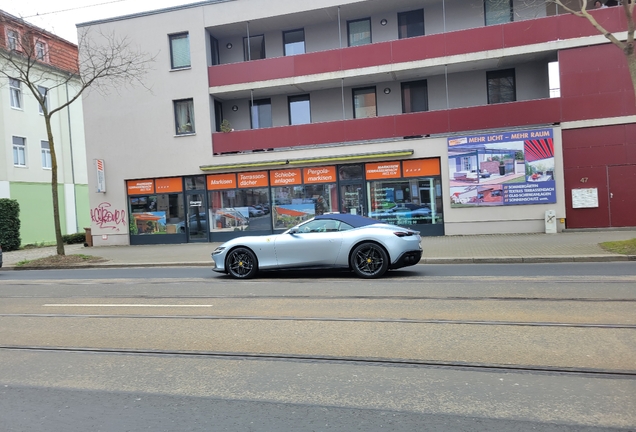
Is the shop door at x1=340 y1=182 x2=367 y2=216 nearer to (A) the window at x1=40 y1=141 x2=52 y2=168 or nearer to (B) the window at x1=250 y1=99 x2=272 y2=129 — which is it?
(B) the window at x1=250 y1=99 x2=272 y2=129

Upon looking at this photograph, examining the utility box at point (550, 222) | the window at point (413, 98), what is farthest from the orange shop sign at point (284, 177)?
the utility box at point (550, 222)

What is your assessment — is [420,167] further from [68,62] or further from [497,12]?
[68,62]

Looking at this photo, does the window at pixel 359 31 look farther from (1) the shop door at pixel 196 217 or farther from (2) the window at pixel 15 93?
(2) the window at pixel 15 93

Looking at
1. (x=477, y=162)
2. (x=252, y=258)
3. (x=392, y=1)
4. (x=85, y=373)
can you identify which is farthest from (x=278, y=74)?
(x=85, y=373)

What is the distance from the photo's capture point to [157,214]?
23172 mm

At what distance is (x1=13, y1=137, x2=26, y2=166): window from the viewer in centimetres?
2941

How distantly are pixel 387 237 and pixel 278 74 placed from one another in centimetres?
1305

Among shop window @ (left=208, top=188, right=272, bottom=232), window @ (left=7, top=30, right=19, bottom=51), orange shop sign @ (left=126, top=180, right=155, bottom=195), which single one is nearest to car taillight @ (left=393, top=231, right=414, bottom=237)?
shop window @ (left=208, top=188, right=272, bottom=232)

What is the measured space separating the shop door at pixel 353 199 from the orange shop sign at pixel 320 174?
606 mm

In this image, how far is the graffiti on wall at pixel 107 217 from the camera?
23469mm

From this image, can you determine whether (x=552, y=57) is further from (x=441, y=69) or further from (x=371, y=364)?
(x=371, y=364)

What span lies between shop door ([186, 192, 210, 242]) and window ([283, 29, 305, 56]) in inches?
291

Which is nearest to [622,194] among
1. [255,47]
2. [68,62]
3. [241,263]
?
[241,263]

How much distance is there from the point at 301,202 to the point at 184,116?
21.6 feet
